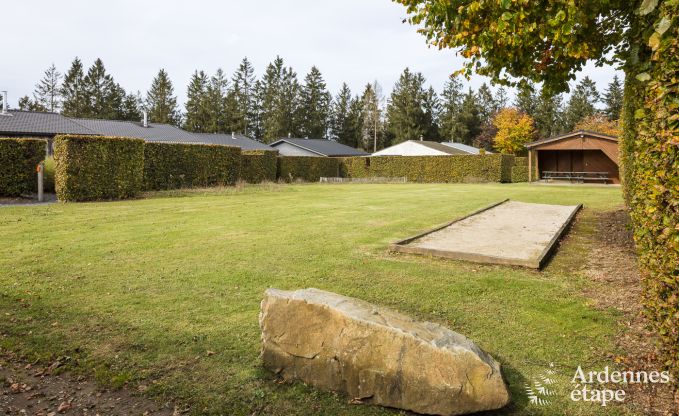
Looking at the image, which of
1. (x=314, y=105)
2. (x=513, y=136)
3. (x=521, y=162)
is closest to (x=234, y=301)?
(x=521, y=162)

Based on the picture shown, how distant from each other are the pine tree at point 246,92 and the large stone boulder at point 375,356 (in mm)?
66368

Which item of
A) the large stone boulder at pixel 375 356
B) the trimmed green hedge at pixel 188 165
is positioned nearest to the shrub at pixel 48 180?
the trimmed green hedge at pixel 188 165

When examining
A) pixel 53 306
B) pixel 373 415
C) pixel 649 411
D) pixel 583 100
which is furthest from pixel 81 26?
pixel 583 100

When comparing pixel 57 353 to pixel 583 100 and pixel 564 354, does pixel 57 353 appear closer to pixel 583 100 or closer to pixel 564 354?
pixel 564 354

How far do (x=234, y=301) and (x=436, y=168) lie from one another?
29939 mm

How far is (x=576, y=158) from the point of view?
33.5m

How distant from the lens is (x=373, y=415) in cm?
257

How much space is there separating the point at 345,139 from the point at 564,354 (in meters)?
70.8

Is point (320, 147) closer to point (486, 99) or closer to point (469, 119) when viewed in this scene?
point (469, 119)

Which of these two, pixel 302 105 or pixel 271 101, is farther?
pixel 302 105

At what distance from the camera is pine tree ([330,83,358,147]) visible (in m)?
72.4

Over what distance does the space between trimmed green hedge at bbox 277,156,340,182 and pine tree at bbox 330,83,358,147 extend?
36.8 m

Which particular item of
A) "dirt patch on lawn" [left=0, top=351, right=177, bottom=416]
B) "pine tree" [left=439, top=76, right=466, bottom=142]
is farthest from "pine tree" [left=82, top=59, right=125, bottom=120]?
"dirt patch on lawn" [left=0, top=351, right=177, bottom=416]

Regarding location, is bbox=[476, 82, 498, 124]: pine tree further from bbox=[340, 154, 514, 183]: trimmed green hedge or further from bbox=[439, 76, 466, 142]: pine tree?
bbox=[340, 154, 514, 183]: trimmed green hedge
